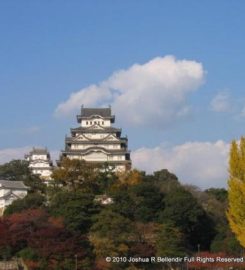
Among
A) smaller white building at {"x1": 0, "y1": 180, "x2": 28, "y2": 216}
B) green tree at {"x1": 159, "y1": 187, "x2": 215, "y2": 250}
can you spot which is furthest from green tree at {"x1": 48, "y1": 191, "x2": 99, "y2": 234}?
smaller white building at {"x1": 0, "y1": 180, "x2": 28, "y2": 216}

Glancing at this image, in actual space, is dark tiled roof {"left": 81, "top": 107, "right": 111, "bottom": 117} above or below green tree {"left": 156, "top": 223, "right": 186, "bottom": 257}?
above

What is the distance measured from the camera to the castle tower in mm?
65500

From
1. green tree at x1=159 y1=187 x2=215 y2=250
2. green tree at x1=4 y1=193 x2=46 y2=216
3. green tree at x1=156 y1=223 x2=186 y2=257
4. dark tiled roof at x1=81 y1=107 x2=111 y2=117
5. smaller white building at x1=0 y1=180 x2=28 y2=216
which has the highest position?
dark tiled roof at x1=81 y1=107 x2=111 y2=117

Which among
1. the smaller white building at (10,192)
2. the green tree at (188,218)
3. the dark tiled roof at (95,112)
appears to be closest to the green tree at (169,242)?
the green tree at (188,218)

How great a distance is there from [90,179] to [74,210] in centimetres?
725

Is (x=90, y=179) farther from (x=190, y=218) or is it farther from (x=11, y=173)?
(x=11, y=173)

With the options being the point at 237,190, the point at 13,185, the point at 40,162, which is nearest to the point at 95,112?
the point at 40,162

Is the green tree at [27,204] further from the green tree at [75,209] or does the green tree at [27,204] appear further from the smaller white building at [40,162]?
the smaller white building at [40,162]

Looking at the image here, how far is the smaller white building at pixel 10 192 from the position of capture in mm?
56250

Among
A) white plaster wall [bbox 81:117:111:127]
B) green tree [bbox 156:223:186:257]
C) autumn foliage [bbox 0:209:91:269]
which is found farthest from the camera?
white plaster wall [bbox 81:117:111:127]

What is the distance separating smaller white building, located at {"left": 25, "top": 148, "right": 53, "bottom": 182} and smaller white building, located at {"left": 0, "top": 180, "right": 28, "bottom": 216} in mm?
15644

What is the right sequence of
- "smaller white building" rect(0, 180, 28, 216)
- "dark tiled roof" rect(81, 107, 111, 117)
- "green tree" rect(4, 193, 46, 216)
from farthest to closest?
"dark tiled roof" rect(81, 107, 111, 117) < "smaller white building" rect(0, 180, 28, 216) < "green tree" rect(4, 193, 46, 216)

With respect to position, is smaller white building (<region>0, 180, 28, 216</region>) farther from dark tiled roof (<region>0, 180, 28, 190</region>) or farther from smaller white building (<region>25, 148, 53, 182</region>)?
smaller white building (<region>25, 148, 53, 182</region>)

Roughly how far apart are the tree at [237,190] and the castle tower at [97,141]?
3099cm
